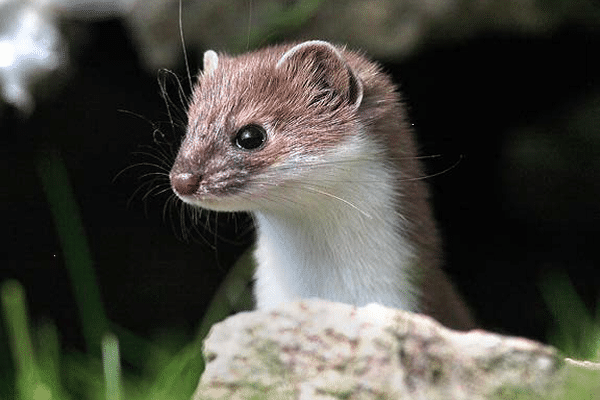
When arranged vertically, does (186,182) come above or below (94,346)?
above

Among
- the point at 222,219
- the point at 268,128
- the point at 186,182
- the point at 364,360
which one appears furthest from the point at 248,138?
the point at 222,219

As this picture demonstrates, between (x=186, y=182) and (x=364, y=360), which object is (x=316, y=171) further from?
(x=364, y=360)

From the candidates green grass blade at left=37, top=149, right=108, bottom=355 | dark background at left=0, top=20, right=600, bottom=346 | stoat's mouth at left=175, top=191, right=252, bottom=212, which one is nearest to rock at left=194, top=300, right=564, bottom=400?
stoat's mouth at left=175, top=191, right=252, bottom=212

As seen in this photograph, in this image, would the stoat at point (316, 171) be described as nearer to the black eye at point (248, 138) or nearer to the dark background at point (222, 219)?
the black eye at point (248, 138)

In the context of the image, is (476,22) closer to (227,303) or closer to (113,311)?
(227,303)

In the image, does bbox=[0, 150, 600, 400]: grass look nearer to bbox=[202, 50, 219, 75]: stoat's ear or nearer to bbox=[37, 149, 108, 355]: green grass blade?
bbox=[37, 149, 108, 355]: green grass blade

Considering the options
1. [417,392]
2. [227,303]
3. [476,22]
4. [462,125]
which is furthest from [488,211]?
[417,392]

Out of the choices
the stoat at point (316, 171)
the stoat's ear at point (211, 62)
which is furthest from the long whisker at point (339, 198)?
the stoat's ear at point (211, 62)

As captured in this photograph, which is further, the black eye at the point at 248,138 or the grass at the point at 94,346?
the grass at the point at 94,346
